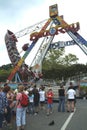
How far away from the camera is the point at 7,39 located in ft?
159

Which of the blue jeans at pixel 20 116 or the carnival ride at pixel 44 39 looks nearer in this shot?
the blue jeans at pixel 20 116

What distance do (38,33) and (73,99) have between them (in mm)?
25782

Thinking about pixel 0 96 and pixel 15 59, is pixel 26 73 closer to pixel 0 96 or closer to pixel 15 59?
pixel 15 59

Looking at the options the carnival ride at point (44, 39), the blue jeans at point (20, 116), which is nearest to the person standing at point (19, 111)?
the blue jeans at point (20, 116)

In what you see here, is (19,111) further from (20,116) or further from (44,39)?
(44,39)

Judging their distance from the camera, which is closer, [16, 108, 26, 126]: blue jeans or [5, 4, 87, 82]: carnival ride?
[16, 108, 26, 126]: blue jeans

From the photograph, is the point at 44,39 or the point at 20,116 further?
the point at 44,39

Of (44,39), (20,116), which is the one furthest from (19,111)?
(44,39)

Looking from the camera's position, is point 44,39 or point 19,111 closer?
point 19,111

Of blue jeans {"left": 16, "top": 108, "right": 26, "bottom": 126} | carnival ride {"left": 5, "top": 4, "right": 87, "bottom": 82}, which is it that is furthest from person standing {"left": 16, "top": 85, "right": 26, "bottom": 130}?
carnival ride {"left": 5, "top": 4, "right": 87, "bottom": 82}

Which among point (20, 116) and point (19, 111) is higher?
point (19, 111)

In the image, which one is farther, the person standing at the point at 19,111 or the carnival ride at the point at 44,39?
the carnival ride at the point at 44,39

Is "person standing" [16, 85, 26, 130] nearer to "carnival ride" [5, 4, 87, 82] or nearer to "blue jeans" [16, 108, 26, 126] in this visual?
"blue jeans" [16, 108, 26, 126]

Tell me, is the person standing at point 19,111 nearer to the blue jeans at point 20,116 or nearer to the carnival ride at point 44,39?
the blue jeans at point 20,116
